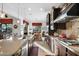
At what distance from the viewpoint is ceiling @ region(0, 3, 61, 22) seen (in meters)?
2.30

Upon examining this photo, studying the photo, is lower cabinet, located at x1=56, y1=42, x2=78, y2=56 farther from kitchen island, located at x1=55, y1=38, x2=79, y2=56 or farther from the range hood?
the range hood

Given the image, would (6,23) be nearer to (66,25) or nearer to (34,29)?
(34,29)

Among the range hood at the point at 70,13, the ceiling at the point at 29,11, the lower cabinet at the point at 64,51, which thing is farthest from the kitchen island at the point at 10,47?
the range hood at the point at 70,13

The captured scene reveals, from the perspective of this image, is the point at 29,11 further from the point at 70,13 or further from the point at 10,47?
the point at 70,13

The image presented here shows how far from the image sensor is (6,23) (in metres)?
2.31

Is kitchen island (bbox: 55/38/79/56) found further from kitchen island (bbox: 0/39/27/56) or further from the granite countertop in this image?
kitchen island (bbox: 0/39/27/56)

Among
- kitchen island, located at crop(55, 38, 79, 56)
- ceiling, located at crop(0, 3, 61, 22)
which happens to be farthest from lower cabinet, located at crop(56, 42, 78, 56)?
ceiling, located at crop(0, 3, 61, 22)

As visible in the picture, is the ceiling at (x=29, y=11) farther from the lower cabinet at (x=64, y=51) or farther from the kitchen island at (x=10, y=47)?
the lower cabinet at (x=64, y=51)

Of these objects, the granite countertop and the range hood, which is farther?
the range hood

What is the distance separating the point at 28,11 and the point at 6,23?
37cm

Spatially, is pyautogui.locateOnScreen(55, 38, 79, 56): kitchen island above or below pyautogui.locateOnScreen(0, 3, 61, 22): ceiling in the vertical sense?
below

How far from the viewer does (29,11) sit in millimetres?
2330

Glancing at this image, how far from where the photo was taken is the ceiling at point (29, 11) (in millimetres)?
2301

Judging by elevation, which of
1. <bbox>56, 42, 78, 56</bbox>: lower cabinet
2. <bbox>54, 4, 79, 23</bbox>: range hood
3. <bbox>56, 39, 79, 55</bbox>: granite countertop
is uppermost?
<bbox>54, 4, 79, 23</bbox>: range hood
